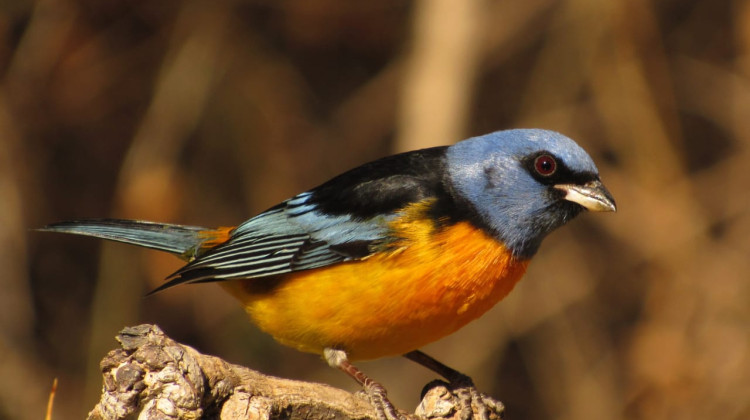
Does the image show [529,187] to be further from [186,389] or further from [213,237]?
[186,389]

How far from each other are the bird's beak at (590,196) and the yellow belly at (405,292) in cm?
40

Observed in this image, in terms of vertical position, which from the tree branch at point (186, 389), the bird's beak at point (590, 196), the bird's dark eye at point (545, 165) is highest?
the bird's dark eye at point (545, 165)

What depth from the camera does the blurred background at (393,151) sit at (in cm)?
743

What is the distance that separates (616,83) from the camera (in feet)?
26.4

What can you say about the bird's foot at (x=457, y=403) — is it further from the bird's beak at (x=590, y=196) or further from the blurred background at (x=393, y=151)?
the blurred background at (x=393, y=151)

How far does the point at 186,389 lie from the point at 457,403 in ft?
5.22

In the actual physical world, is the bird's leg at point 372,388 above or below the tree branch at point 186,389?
above

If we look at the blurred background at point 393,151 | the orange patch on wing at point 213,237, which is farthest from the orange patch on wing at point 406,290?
the blurred background at point 393,151

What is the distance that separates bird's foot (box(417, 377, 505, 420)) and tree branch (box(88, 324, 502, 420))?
2.21 ft

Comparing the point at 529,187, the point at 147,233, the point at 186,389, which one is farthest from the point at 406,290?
the point at 147,233

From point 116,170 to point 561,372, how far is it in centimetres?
444

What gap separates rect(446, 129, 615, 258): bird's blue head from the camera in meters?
4.28

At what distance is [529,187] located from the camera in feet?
14.2

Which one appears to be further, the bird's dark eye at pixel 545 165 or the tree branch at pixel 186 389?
the bird's dark eye at pixel 545 165
